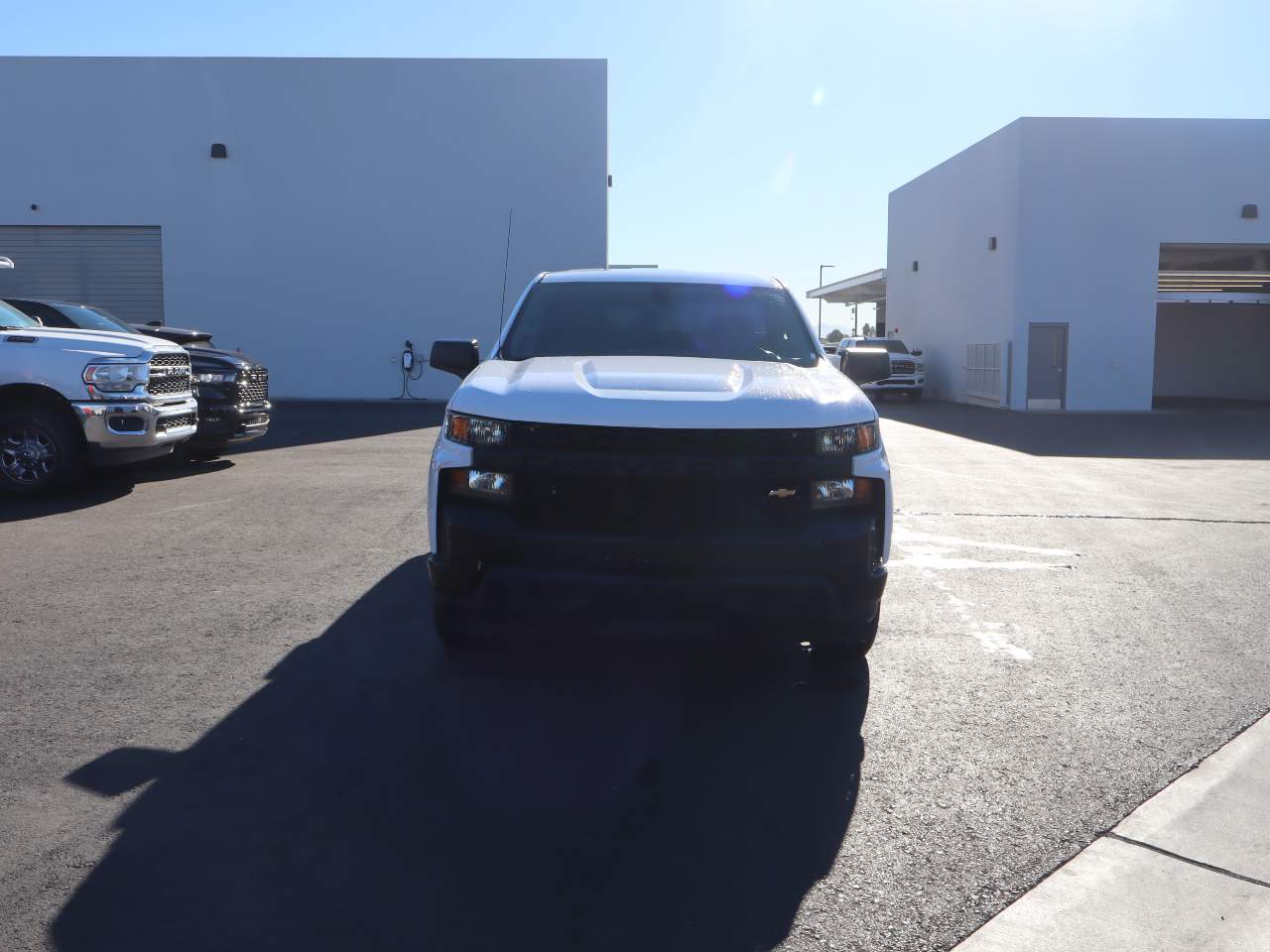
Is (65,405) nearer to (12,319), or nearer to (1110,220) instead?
(12,319)

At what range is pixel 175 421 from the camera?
10.5 m

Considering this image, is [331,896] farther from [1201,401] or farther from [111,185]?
[1201,401]

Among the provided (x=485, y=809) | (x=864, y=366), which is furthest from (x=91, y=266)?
(x=485, y=809)

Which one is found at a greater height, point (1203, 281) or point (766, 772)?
point (1203, 281)

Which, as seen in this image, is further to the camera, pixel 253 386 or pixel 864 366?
pixel 253 386

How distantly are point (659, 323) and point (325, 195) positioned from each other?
22.5 meters

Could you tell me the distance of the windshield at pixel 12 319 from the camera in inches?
392

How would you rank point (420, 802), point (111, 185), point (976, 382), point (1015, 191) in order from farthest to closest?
point (976, 382), point (1015, 191), point (111, 185), point (420, 802)

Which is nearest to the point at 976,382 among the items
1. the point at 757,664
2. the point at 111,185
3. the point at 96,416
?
the point at 111,185

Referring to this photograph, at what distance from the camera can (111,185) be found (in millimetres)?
26016

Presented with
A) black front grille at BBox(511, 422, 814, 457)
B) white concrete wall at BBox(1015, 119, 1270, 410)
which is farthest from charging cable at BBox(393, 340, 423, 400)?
black front grille at BBox(511, 422, 814, 457)

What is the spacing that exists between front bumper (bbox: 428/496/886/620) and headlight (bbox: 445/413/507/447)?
0.31m

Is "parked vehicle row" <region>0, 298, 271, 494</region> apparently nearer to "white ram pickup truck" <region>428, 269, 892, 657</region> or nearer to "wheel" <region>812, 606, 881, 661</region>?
"white ram pickup truck" <region>428, 269, 892, 657</region>

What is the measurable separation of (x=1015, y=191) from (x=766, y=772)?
26798 mm
